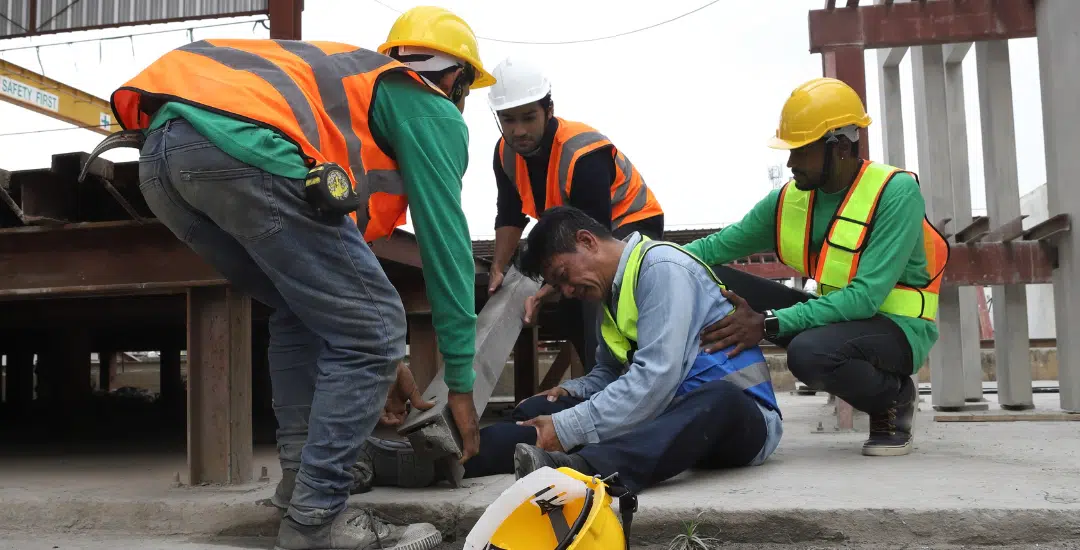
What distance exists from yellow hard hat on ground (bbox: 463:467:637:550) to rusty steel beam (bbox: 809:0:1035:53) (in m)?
3.86

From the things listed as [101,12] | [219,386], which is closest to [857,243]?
[219,386]

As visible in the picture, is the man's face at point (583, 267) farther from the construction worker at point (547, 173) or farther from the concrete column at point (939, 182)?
the concrete column at point (939, 182)

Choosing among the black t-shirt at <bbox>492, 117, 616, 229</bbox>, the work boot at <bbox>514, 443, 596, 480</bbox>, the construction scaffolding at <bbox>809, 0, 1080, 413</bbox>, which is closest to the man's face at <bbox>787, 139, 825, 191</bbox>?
the black t-shirt at <bbox>492, 117, 616, 229</bbox>

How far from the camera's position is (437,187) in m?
2.54

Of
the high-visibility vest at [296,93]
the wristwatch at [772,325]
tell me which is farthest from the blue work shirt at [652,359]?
the high-visibility vest at [296,93]

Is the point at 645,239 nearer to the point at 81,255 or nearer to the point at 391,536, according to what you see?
the point at 391,536

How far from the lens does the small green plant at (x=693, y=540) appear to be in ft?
8.36

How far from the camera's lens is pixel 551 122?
420 centimetres

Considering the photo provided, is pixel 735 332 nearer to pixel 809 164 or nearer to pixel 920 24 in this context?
pixel 809 164

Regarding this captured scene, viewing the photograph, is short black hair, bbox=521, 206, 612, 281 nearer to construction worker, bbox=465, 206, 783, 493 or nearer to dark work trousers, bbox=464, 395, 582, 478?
construction worker, bbox=465, 206, 783, 493

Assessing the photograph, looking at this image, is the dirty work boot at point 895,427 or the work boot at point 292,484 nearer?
the work boot at point 292,484

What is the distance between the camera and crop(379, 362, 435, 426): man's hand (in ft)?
9.46

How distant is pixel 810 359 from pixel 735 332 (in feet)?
1.38

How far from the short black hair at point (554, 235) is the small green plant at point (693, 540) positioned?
1.03 m
